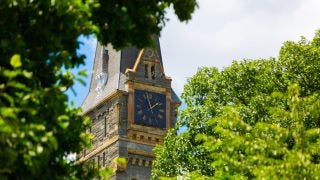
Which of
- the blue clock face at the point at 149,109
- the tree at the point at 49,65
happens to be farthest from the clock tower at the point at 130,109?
the tree at the point at 49,65

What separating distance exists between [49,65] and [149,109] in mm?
66071

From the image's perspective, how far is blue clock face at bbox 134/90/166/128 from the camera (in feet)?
250

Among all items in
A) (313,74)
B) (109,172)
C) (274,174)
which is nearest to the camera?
(109,172)

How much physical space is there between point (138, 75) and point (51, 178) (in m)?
68.3

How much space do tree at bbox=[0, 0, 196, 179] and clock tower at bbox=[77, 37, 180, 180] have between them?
2415 inches

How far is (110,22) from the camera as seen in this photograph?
1158cm

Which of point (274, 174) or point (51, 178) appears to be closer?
point (51, 178)

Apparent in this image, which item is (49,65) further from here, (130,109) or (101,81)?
(101,81)

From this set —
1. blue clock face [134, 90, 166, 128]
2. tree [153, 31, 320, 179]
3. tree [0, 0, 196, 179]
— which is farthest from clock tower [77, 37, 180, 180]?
tree [0, 0, 196, 179]

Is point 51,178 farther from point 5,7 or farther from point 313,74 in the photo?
point 313,74

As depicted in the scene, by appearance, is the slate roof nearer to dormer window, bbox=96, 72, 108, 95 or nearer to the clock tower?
the clock tower

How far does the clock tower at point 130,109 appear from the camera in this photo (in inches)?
2953

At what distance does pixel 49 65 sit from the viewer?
1072 cm

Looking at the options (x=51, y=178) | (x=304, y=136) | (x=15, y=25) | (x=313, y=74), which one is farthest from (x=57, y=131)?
(x=313, y=74)
